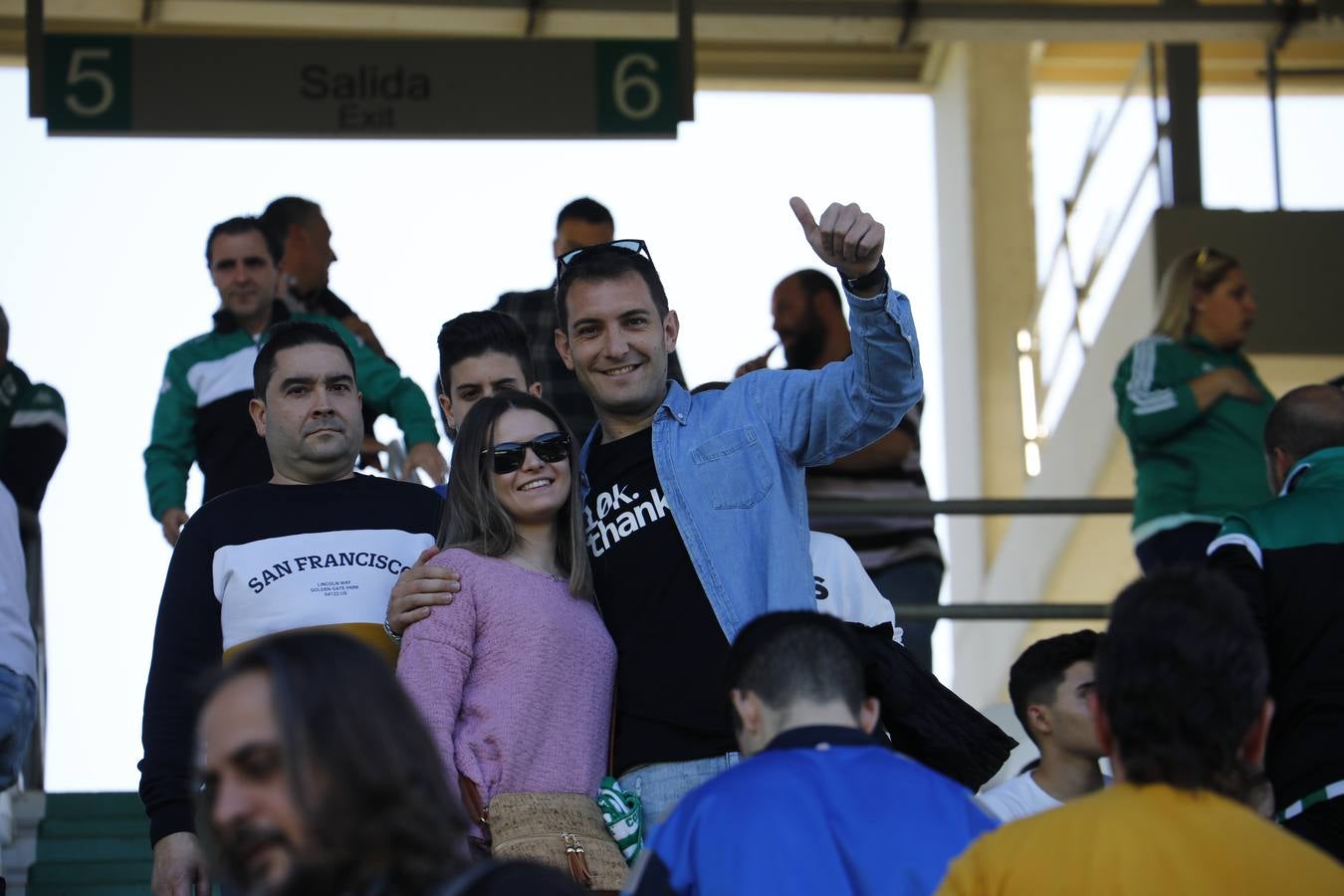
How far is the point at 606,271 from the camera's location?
180 inches

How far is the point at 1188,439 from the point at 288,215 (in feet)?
10.3

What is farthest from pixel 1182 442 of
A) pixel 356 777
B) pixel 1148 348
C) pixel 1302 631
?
pixel 356 777

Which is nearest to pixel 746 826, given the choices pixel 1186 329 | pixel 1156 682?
pixel 1156 682

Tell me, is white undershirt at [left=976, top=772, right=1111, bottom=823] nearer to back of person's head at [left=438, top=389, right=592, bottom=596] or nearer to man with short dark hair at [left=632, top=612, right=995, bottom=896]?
back of person's head at [left=438, top=389, right=592, bottom=596]

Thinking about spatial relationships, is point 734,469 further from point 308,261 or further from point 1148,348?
point 1148,348

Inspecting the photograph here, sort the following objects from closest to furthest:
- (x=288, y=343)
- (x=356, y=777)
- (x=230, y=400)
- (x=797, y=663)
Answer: (x=356, y=777)
(x=797, y=663)
(x=288, y=343)
(x=230, y=400)

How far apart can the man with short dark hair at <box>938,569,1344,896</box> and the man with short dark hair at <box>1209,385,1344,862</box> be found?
1813mm

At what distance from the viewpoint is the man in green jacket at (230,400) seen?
6.38 metres

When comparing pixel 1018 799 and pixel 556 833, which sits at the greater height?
pixel 556 833

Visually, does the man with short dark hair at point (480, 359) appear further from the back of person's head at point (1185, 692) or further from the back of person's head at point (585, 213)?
the back of person's head at point (1185, 692)

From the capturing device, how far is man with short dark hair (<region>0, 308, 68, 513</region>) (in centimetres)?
685

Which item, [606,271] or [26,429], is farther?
[26,429]

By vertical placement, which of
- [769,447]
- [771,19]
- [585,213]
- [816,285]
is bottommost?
[769,447]

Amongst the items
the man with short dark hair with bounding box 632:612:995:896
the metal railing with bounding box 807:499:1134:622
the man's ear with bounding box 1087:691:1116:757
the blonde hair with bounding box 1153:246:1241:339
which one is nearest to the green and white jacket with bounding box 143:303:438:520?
the metal railing with bounding box 807:499:1134:622
